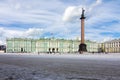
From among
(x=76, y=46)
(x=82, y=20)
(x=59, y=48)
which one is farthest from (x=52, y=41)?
(x=82, y=20)

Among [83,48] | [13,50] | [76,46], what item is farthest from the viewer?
[76,46]

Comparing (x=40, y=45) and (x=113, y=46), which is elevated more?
(x=40, y=45)

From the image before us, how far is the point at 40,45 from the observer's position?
14388 cm

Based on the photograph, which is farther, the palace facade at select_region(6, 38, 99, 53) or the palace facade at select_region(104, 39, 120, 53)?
the palace facade at select_region(6, 38, 99, 53)

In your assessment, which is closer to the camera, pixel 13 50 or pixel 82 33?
pixel 82 33

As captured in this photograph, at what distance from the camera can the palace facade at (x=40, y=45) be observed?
138375mm

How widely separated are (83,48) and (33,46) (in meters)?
73.6

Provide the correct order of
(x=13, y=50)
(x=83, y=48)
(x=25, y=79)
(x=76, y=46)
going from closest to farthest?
(x=25, y=79)
(x=83, y=48)
(x=13, y=50)
(x=76, y=46)

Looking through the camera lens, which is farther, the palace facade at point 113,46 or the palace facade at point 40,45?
the palace facade at point 40,45

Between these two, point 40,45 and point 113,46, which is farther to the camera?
point 40,45

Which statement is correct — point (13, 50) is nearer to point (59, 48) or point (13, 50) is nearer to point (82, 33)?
point (59, 48)

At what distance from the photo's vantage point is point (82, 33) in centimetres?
7525

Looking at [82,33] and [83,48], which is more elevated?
[82,33]

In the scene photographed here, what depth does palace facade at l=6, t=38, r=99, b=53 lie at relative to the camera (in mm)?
138375
